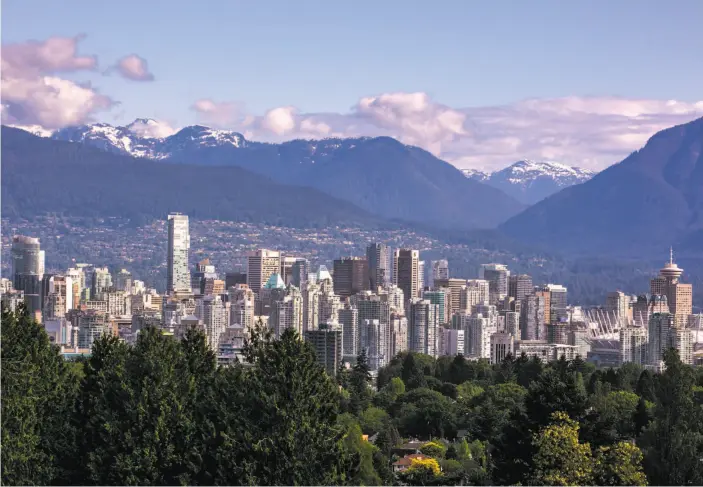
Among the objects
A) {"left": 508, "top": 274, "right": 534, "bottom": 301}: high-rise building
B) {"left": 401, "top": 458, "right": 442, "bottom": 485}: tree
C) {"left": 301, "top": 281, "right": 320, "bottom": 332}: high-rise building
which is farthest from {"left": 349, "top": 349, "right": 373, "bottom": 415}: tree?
{"left": 508, "top": 274, "right": 534, "bottom": 301}: high-rise building

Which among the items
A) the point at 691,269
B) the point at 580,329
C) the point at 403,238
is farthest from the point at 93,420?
the point at 403,238

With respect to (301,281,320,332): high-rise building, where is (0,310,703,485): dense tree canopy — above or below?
below

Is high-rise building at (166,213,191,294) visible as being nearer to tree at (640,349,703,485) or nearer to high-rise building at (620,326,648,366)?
high-rise building at (620,326,648,366)

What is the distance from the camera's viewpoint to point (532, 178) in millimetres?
164750

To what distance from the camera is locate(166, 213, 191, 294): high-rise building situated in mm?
84500

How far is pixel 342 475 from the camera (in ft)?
32.4

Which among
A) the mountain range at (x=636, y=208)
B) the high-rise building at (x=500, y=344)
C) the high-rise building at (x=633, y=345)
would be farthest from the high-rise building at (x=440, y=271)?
the high-rise building at (x=633, y=345)

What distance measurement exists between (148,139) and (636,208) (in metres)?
58.3

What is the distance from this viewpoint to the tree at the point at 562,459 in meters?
10.5

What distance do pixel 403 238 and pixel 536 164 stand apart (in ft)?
206

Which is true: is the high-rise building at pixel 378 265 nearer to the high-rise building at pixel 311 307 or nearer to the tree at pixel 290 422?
the high-rise building at pixel 311 307

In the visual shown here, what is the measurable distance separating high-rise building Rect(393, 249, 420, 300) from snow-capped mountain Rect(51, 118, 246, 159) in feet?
226

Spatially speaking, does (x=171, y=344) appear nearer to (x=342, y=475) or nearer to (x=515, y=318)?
(x=342, y=475)

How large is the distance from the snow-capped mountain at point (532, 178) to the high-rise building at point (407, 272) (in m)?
78.0
